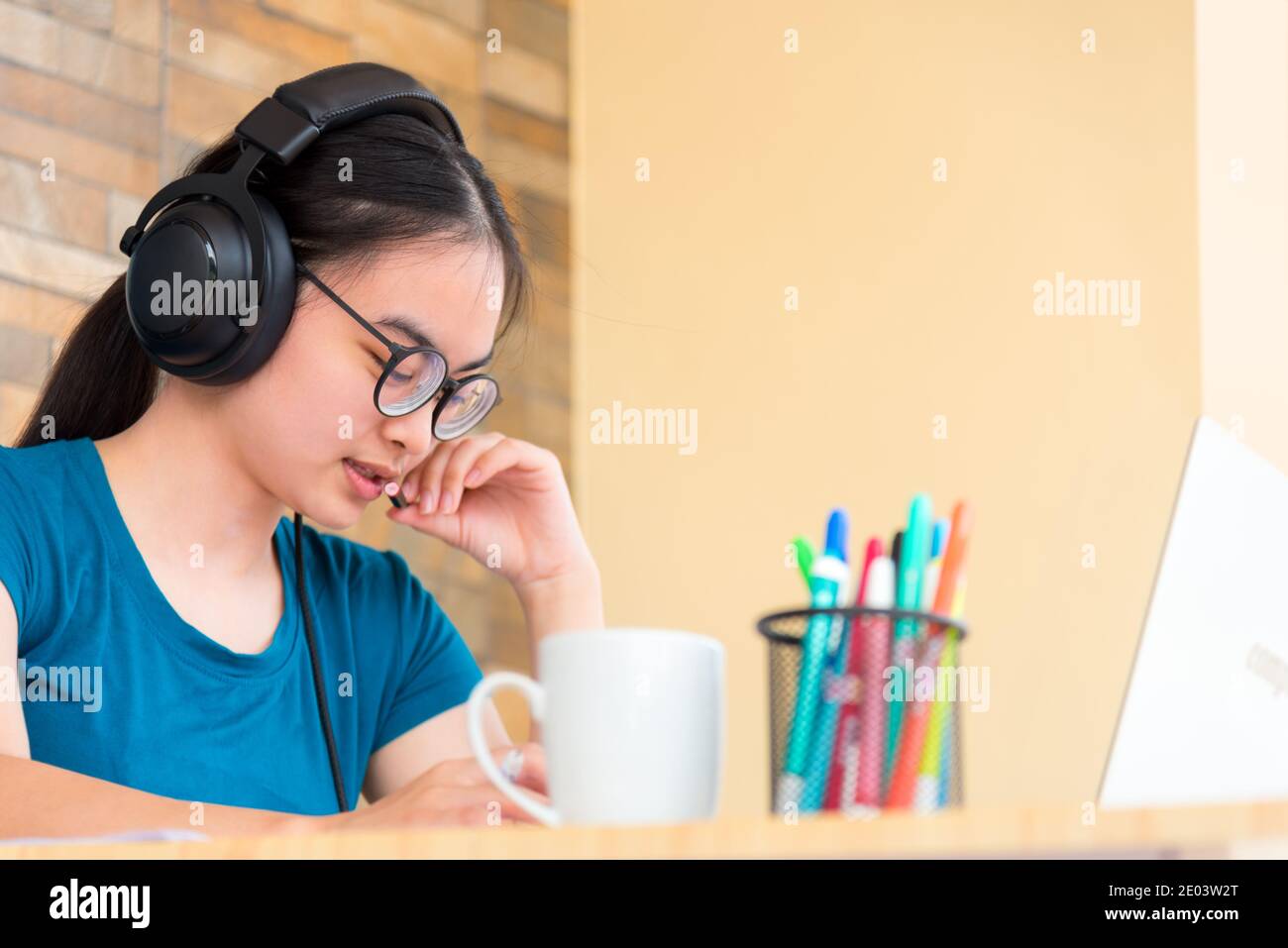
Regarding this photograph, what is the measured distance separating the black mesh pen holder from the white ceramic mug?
0.04 meters

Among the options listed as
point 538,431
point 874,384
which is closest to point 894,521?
point 874,384

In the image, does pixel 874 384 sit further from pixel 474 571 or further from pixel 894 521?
pixel 474 571

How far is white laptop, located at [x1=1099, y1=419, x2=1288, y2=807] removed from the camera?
793mm

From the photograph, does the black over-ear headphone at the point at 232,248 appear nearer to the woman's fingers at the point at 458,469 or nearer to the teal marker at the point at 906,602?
the woman's fingers at the point at 458,469

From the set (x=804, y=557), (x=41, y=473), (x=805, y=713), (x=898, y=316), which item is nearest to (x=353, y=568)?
(x=41, y=473)

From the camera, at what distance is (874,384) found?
89.7 inches

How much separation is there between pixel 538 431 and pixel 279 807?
1425 millimetres

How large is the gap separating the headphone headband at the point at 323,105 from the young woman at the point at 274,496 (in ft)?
0.08

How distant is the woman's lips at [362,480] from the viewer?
1168 mm

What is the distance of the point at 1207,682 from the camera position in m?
0.80

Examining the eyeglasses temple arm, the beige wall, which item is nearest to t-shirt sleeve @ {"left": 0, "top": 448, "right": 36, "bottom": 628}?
the eyeglasses temple arm

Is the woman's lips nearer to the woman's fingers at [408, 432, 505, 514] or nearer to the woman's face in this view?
the woman's face

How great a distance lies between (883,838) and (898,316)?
1887 millimetres
